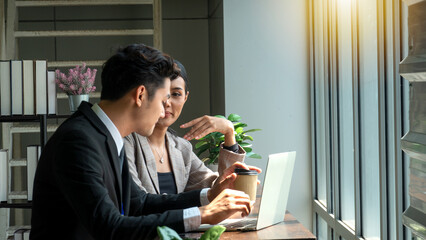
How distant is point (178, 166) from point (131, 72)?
1090mm

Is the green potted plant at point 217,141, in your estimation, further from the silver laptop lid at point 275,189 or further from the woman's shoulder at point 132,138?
the silver laptop lid at point 275,189

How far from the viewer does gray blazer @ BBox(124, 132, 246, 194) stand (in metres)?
2.82

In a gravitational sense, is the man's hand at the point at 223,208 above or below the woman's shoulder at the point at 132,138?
below

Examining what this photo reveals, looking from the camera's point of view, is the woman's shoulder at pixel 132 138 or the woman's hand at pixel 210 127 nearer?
the woman's shoulder at pixel 132 138

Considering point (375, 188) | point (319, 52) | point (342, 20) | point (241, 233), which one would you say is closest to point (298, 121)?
point (319, 52)

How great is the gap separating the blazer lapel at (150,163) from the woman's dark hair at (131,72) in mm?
881

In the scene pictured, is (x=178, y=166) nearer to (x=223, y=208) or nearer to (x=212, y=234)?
(x=223, y=208)

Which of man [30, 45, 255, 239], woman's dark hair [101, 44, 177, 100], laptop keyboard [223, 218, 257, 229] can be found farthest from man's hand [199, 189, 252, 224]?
woman's dark hair [101, 44, 177, 100]

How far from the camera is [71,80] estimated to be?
407 centimetres

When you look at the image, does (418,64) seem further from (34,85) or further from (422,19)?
(34,85)

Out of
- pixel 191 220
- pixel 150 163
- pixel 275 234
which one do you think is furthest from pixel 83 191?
pixel 150 163

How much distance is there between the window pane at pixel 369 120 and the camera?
2.93 m

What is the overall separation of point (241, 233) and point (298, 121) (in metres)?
2.54

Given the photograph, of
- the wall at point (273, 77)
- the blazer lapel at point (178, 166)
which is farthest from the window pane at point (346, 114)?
the blazer lapel at point (178, 166)
